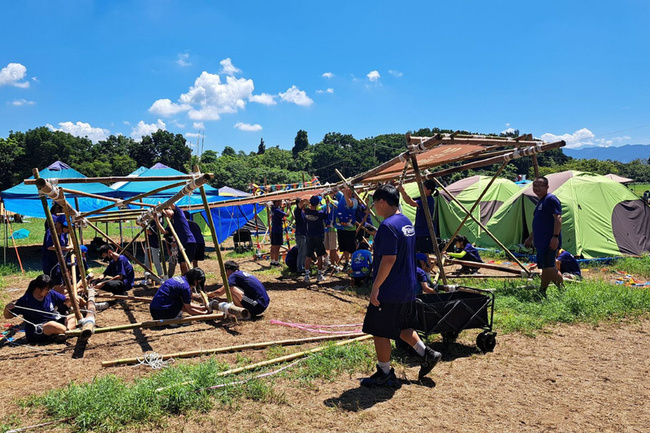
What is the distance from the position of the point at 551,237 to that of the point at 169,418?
596 centimetres

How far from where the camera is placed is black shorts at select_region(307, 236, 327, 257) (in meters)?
10.1

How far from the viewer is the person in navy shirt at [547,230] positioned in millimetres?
6578

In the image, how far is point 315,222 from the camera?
9.98m

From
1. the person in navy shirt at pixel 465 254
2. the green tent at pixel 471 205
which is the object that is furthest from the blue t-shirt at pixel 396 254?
the green tent at pixel 471 205

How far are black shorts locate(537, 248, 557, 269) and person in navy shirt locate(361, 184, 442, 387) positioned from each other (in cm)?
371

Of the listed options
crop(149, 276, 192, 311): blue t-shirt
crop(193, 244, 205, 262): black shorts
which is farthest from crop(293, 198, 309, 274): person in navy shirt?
crop(149, 276, 192, 311): blue t-shirt

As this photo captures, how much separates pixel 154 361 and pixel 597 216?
12.0 meters

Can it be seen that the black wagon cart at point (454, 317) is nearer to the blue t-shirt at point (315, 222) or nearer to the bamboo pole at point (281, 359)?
the bamboo pole at point (281, 359)

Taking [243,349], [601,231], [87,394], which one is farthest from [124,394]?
[601,231]

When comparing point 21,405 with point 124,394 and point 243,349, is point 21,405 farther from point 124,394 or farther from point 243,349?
point 243,349

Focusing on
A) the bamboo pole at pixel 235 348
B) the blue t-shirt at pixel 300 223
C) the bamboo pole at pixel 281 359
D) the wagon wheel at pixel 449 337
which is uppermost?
the blue t-shirt at pixel 300 223

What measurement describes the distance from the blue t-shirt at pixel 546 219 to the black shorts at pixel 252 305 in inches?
182

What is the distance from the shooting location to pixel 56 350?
544 cm

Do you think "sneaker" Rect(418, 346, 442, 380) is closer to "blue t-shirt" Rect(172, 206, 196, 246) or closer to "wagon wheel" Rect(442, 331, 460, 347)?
"wagon wheel" Rect(442, 331, 460, 347)
